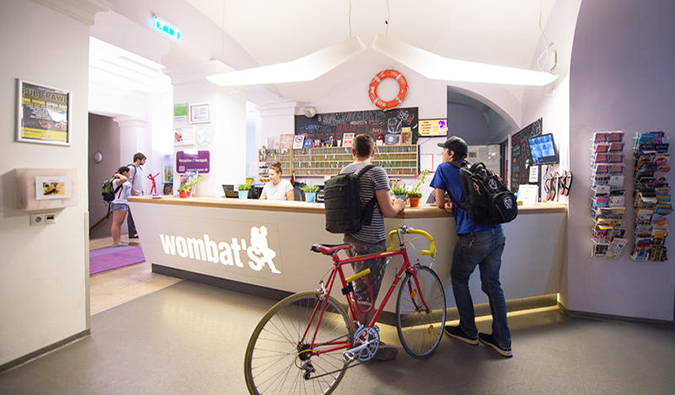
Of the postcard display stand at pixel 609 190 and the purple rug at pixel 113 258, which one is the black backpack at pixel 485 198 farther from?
the purple rug at pixel 113 258

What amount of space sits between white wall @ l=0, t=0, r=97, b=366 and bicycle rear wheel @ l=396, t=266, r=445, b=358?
8.27 ft

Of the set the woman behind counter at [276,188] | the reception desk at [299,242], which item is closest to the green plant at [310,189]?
the reception desk at [299,242]

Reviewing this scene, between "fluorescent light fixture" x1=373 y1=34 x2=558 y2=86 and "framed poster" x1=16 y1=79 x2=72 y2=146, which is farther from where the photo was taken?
"fluorescent light fixture" x1=373 y1=34 x2=558 y2=86

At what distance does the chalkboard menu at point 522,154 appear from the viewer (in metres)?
4.20

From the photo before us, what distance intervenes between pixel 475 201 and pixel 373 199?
29.5 inches

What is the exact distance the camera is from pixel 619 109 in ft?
9.78

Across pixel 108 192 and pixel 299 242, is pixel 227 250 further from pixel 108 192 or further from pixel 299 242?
pixel 108 192

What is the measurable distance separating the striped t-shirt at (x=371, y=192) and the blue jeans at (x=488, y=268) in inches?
28.5

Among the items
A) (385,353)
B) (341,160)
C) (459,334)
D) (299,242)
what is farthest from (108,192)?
(459,334)

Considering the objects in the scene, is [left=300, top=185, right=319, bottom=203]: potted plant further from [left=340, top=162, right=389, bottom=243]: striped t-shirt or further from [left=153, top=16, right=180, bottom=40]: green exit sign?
[left=153, top=16, right=180, bottom=40]: green exit sign

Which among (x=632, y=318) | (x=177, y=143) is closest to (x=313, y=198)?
(x=177, y=143)

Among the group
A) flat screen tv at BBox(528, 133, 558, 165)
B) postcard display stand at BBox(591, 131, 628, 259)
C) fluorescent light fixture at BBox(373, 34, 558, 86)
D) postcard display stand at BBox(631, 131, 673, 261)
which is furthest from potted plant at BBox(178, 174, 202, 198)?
postcard display stand at BBox(631, 131, 673, 261)

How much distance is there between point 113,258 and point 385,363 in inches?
191

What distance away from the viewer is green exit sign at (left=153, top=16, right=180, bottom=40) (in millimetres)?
3541
